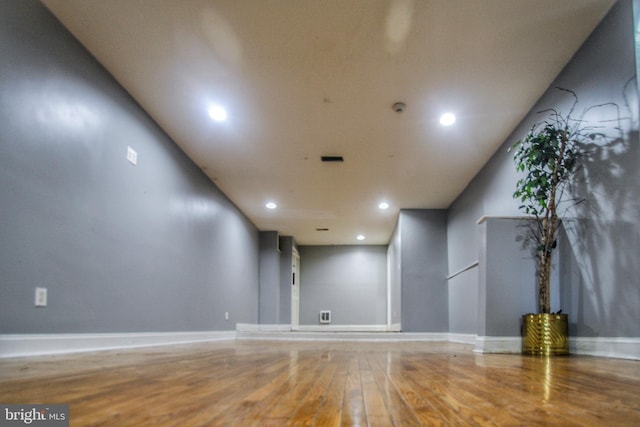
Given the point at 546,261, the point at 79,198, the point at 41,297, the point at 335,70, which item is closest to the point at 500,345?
the point at 546,261

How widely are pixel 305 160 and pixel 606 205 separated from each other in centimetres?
355

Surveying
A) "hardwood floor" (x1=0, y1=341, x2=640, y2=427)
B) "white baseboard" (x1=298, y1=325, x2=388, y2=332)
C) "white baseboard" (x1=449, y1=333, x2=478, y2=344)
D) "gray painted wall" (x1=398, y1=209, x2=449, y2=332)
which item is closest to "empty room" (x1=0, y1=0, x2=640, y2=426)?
"hardwood floor" (x1=0, y1=341, x2=640, y2=427)

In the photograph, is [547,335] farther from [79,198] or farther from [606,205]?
[79,198]

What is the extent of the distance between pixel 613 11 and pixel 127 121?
3843 millimetres

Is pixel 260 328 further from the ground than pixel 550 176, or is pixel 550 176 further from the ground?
pixel 550 176

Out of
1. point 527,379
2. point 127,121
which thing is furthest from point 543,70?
point 127,121

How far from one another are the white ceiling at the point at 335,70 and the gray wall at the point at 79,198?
271 mm

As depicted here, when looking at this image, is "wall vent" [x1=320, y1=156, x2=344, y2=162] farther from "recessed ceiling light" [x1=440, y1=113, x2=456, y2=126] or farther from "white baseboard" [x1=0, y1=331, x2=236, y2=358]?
"white baseboard" [x1=0, y1=331, x2=236, y2=358]

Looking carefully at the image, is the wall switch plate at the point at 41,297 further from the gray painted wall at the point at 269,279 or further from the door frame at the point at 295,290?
the door frame at the point at 295,290

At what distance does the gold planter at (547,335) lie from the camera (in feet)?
10.6

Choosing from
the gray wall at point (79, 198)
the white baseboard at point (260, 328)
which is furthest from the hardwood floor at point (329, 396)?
the white baseboard at point (260, 328)

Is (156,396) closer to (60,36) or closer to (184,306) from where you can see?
(60,36)

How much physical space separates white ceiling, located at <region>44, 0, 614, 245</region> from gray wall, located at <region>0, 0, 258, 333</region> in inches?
10.7

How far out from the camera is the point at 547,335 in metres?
3.23
